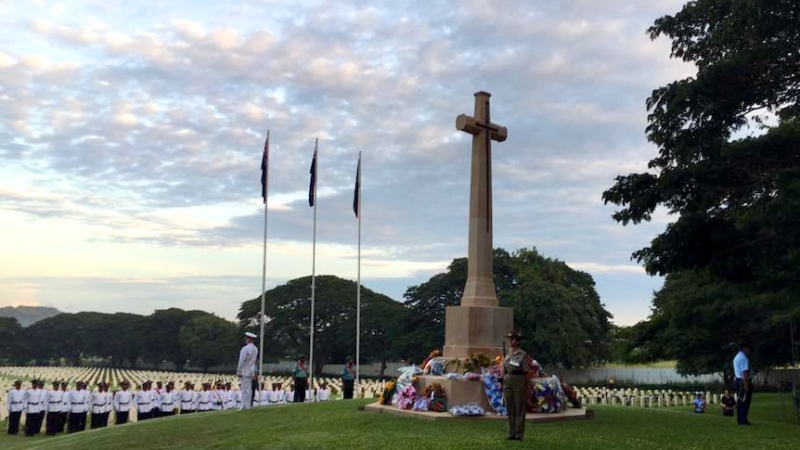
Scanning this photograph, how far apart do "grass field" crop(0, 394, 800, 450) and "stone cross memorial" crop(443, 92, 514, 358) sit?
7.19ft

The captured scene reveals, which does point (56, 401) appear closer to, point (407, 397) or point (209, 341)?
point (407, 397)

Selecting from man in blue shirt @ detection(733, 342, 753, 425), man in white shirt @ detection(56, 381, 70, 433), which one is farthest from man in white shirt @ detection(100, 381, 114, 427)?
man in blue shirt @ detection(733, 342, 753, 425)

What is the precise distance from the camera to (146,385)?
726 inches

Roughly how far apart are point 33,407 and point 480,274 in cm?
1216

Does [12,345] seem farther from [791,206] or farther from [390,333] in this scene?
[791,206]

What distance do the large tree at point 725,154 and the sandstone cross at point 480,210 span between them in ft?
8.28

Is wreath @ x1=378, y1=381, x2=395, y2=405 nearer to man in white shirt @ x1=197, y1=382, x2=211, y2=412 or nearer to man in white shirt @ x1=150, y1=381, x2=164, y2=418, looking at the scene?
man in white shirt @ x1=197, y1=382, x2=211, y2=412

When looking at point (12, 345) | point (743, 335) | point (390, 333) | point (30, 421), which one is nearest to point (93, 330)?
point (12, 345)

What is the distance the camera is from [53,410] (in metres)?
17.5

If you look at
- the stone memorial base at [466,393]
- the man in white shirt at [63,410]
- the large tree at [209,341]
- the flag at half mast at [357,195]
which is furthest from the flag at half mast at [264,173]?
the large tree at [209,341]

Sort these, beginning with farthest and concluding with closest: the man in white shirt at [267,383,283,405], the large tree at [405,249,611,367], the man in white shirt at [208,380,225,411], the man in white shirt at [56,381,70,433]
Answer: the large tree at [405,249,611,367] → the man in white shirt at [267,383,283,405] → the man in white shirt at [208,380,225,411] → the man in white shirt at [56,381,70,433]

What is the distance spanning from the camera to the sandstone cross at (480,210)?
1334cm

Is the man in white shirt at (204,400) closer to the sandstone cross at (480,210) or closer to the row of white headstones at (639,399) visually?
the sandstone cross at (480,210)

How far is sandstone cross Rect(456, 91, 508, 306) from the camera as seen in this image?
13.3 meters
